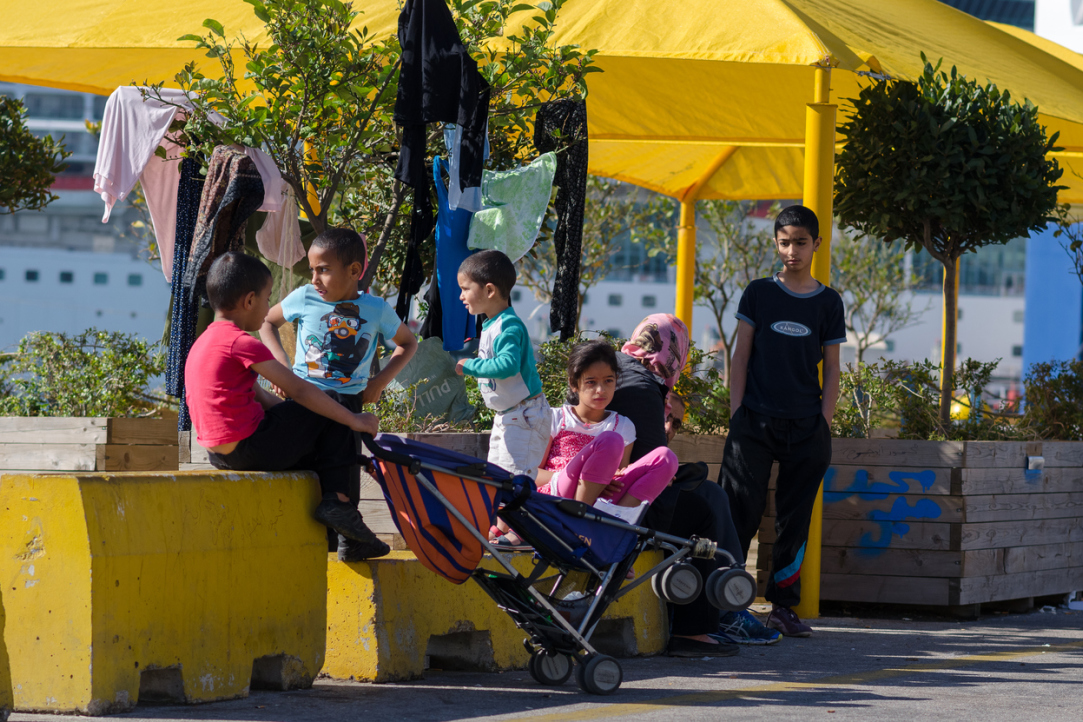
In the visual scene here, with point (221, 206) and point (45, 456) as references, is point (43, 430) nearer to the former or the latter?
point (45, 456)

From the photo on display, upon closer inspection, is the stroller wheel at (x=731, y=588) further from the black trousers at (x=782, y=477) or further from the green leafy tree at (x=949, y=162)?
the green leafy tree at (x=949, y=162)

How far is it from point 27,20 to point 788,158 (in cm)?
686

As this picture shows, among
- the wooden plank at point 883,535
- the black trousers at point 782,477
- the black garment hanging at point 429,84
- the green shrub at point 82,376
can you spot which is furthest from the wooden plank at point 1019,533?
the green shrub at point 82,376

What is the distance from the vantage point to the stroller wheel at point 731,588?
4480 mm

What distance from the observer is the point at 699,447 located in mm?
7012

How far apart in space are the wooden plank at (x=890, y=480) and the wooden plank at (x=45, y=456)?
3994 millimetres

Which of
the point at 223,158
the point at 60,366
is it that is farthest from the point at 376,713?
the point at 60,366

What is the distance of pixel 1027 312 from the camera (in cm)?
2659

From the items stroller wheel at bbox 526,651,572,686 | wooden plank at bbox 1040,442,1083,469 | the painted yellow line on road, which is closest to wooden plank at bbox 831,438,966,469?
wooden plank at bbox 1040,442,1083,469

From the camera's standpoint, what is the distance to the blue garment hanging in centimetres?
631

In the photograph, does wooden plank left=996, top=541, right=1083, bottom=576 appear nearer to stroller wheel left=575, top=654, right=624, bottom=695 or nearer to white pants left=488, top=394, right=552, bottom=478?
white pants left=488, top=394, right=552, bottom=478

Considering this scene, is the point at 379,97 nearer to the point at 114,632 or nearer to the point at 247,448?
the point at 247,448

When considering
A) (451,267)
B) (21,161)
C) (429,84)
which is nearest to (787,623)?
(451,267)

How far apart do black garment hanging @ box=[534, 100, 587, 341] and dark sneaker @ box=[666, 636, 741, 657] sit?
196 cm
